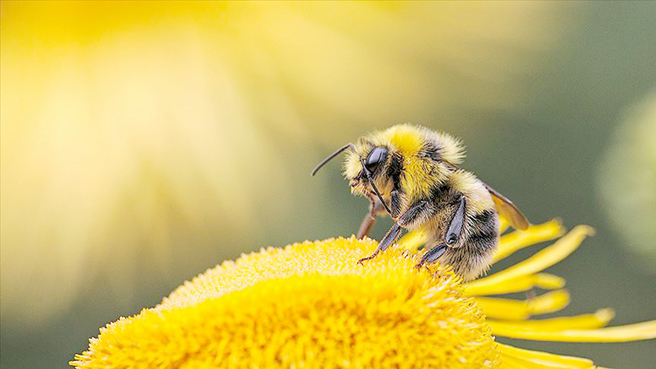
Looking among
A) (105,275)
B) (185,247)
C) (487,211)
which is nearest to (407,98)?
(185,247)

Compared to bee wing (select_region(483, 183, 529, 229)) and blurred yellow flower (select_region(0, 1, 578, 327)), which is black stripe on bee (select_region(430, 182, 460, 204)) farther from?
blurred yellow flower (select_region(0, 1, 578, 327))

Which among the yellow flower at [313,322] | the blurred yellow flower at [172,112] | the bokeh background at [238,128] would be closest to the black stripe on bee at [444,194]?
the yellow flower at [313,322]

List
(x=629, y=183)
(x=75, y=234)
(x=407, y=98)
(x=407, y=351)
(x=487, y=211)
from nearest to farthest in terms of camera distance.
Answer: (x=407, y=351) < (x=487, y=211) < (x=629, y=183) < (x=75, y=234) < (x=407, y=98)

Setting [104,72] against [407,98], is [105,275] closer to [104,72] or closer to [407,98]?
[104,72]

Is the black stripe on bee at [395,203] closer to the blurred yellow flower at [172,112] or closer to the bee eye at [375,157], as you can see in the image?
the bee eye at [375,157]

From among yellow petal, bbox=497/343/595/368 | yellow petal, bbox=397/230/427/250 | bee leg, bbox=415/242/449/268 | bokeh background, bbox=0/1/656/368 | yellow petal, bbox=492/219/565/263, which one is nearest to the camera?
bee leg, bbox=415/242/449/268

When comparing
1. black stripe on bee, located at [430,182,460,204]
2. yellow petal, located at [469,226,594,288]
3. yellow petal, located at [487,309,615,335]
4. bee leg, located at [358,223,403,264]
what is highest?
yellow petal, located at [469,226,594,288]

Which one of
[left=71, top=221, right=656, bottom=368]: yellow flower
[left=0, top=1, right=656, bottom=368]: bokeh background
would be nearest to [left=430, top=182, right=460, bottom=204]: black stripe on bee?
[left=71, top=221, right=656, bottom=368]: yellow flower

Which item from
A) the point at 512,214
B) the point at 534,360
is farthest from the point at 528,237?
the point at 534,360
